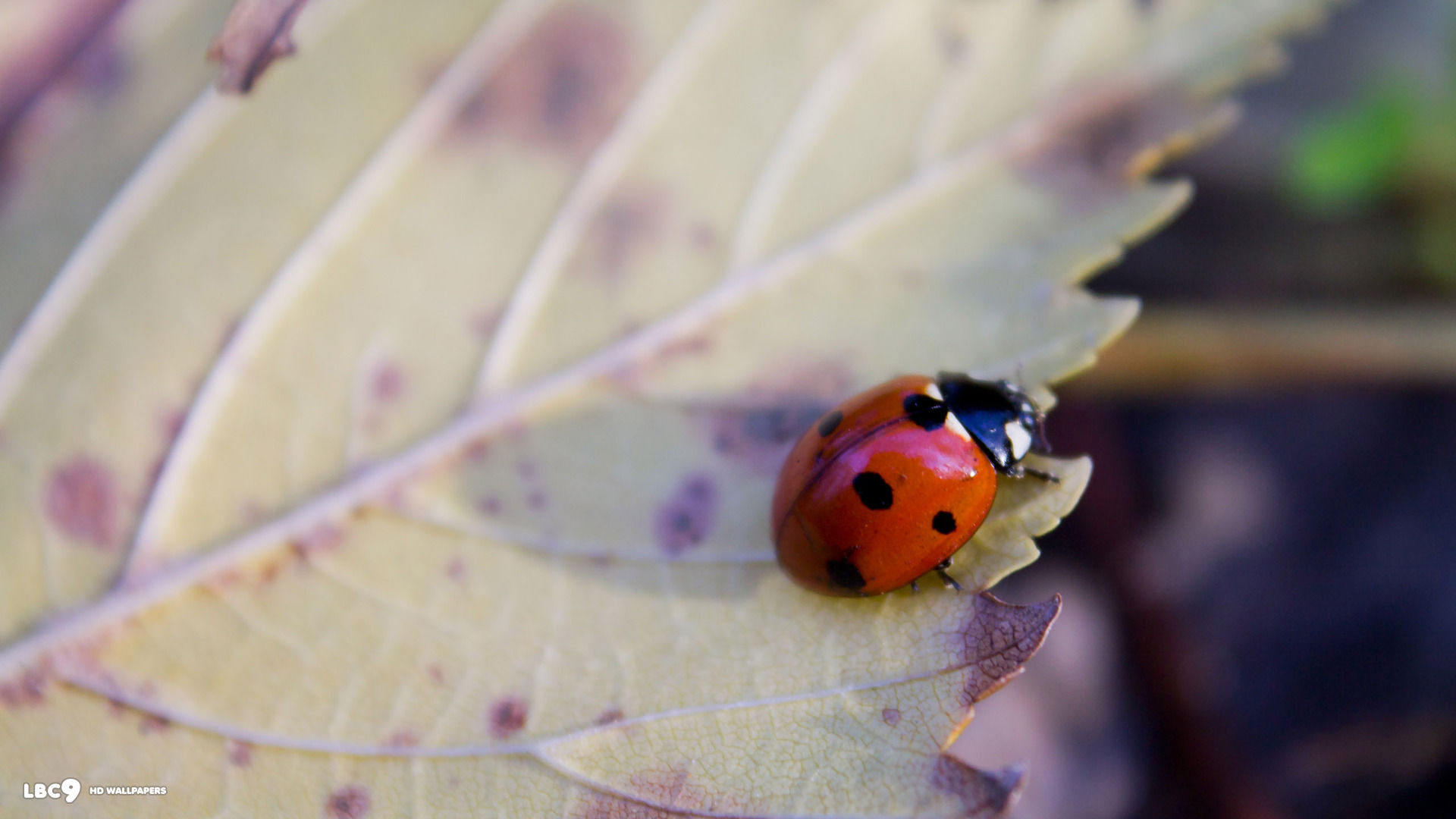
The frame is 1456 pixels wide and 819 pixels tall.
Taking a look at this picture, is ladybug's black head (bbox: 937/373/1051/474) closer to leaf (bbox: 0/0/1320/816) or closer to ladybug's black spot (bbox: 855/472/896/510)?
leaf (bbox: 0/0/1320/816)

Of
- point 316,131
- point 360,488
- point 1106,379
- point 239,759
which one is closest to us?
point 239,759

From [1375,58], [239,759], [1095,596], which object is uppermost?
[1375,58]

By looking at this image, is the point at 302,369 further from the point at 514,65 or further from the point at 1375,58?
the point at 1375,58

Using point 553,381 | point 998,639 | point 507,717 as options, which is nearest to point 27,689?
point 507,717

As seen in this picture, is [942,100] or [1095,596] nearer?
[942,100]

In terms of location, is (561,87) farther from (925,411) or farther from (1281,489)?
(1281,489)

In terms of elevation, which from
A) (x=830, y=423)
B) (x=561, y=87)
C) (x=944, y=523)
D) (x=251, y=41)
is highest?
(x=251, y=41)

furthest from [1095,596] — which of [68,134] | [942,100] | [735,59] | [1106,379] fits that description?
[68,134]

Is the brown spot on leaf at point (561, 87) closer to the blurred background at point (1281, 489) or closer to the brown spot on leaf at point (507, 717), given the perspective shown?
the brown spot on leaf at point (507, 717)
